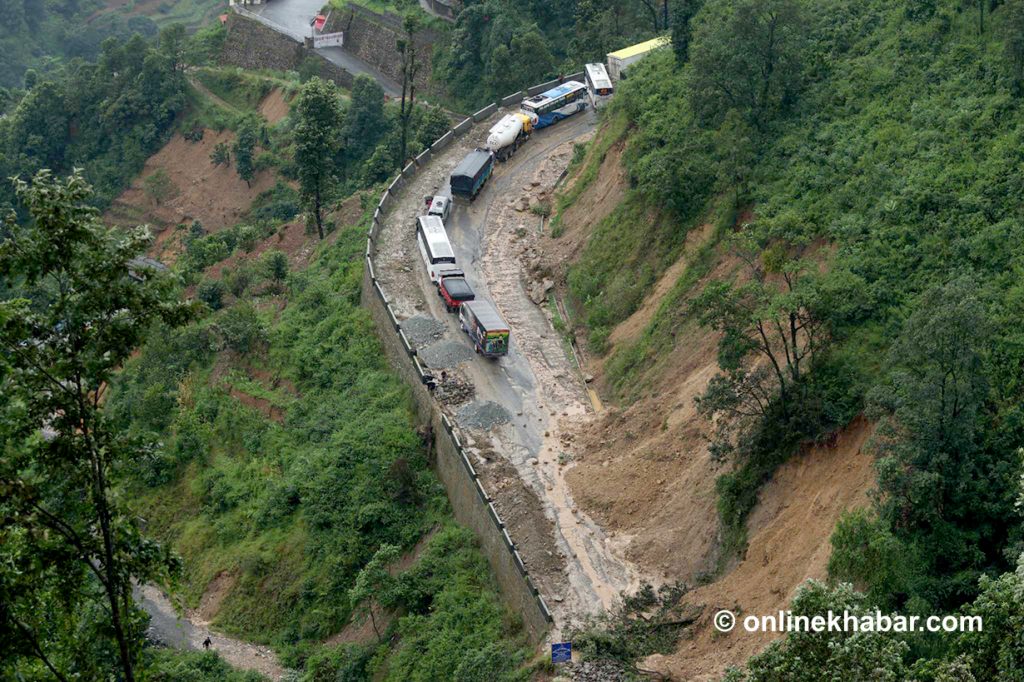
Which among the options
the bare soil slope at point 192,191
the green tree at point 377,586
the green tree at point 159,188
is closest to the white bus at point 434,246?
the green tree at point 377,586

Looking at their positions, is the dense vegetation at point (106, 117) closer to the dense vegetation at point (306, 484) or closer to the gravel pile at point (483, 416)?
the dense vegetation at point (306, 484)

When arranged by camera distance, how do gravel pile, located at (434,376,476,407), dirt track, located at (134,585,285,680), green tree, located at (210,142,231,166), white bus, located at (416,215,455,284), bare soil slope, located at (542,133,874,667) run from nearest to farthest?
bare soil slope, located at (542,133,874,667) < dirt track, located at (134,585,285,680) < gravel pile, located at (434,376,476,407) < white bus, located at (416,215,455,284) < green tree, located at (210,142,231,166)

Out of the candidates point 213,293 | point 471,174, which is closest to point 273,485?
point 213,293

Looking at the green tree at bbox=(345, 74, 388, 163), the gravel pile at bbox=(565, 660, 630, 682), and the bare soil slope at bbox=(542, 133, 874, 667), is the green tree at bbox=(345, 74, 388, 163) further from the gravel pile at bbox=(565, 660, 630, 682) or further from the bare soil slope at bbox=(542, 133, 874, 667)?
the gravel pile at bbox=(565, 660, 630, 682)

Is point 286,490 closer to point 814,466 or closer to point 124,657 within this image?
point 814,466

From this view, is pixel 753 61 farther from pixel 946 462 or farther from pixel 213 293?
pixel 213 293

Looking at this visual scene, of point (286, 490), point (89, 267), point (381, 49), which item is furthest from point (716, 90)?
point (381, 49)

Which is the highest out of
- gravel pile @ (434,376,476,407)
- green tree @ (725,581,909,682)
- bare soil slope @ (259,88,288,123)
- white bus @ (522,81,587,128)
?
bare soil slope @ (259,88,288,123)

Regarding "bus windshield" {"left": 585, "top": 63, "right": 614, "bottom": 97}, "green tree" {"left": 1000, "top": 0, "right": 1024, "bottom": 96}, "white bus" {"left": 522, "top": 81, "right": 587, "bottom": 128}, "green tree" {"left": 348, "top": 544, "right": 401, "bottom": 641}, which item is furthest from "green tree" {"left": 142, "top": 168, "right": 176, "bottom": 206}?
"green tree" {"left": 1000, "top": 0, "right": 1024, "bottom": 96}
